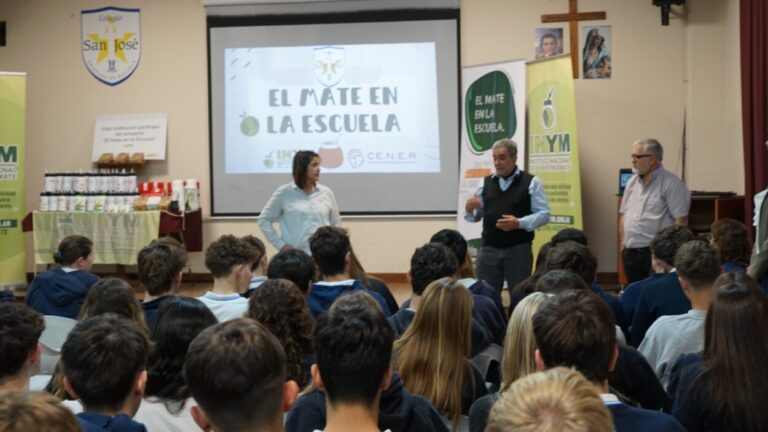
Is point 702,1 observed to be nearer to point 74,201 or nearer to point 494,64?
point 494,64

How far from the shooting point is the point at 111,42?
982 centimetres

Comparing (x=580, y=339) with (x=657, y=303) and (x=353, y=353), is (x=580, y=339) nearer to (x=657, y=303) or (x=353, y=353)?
(x=353, y=353)

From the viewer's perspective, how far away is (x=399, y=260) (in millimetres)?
9492

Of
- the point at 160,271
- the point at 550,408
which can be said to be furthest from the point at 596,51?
the point at 550,408

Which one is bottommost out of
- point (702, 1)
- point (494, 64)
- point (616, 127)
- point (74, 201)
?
point (74, 201)

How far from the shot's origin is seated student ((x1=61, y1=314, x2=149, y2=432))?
200 centimetres

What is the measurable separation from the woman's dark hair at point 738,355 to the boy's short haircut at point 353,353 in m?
0.90

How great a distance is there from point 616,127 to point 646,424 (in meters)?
7.39

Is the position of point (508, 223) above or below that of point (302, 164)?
below

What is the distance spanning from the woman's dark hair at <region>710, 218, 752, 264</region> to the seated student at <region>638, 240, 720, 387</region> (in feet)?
3.04

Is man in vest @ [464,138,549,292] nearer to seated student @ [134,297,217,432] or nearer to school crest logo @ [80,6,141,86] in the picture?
seated student @ [134,297,217,432]

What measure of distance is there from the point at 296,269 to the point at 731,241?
2.08 m

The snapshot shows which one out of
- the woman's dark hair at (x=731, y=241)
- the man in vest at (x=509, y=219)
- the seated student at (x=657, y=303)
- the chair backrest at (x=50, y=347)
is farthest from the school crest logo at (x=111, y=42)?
the seated student at (x=657, y=303)

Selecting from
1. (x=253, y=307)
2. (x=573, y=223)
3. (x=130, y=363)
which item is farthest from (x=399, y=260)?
(x=130, y=363)
